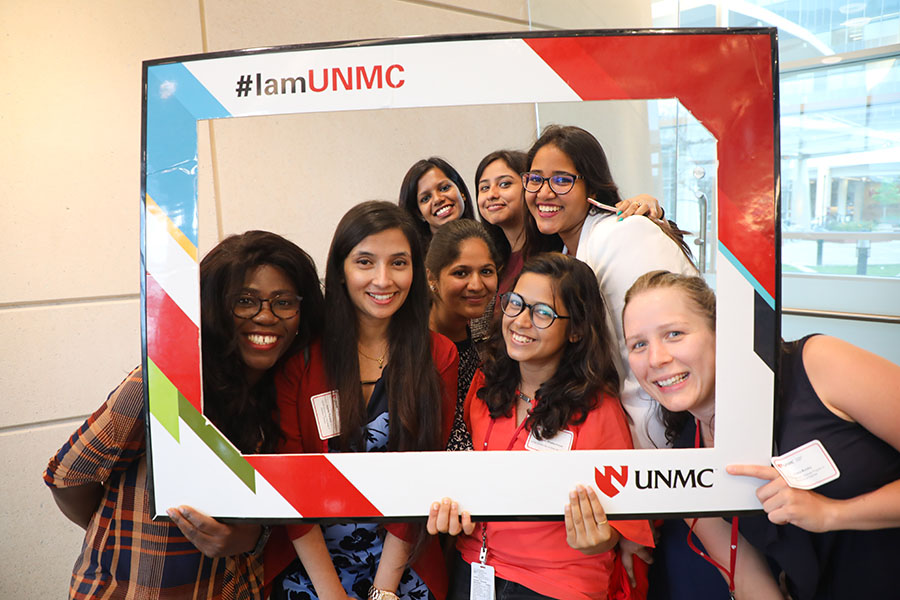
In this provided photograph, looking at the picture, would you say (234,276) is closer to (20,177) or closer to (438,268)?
(438,268)

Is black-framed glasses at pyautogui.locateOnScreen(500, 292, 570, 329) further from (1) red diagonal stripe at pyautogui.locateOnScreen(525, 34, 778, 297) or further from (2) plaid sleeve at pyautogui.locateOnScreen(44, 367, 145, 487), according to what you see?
(2) plaid sleeve at pyautogui.locateOnScreen(44, 367, 145, 487)

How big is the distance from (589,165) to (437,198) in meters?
0.42

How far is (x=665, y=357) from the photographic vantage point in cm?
130

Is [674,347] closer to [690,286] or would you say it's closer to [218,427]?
[690,286]

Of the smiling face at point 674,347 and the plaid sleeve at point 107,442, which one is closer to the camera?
the smiling face at point 674,347

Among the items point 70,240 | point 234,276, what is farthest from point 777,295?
point 70,240

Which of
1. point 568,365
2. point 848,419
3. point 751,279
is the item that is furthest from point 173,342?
point 848,419

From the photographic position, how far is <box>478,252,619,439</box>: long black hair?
138cm

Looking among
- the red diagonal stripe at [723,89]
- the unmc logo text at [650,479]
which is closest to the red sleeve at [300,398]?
the unmc logo text at [650,479]

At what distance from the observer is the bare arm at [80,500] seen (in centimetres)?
159

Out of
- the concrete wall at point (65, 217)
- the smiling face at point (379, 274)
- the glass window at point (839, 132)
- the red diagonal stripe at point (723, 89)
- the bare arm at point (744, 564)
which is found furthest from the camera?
the glass window at point (839, 132)

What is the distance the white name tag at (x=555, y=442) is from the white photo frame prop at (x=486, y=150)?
56 millimetres

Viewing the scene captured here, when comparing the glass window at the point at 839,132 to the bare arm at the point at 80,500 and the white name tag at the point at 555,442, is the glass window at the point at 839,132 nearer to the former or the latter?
the white name tag at the point at 555,442

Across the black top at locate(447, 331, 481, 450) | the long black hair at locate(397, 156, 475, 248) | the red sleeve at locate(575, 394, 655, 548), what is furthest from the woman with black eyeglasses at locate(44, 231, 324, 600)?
the red sleeve at locate(575, 394, 655, 548)
